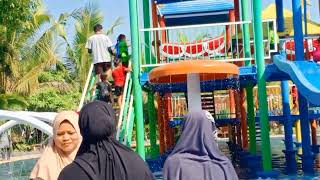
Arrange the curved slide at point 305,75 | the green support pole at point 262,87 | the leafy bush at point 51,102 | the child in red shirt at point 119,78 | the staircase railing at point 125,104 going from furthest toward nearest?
1. the leafy bush at point 51,102
2. the child in red shirt at point 119,78
3. the staircase railing at point 125,104
4. the green support pole at point 262,87
5. the curved slide at point 305,75

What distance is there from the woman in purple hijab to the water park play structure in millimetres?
6393

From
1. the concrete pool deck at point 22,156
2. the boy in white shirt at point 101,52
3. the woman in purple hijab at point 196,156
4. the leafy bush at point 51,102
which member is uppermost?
the boy in white shirt at point 101,52

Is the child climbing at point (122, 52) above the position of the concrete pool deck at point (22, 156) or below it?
above

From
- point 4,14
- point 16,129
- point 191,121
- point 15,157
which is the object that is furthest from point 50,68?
point 191,121

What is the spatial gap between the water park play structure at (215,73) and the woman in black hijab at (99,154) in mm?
7105

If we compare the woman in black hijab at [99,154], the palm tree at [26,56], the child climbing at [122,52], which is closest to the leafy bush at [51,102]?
the palm tree at [26,56]

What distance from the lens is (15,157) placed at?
2142cm

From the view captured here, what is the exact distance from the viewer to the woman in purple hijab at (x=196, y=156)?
135 inches

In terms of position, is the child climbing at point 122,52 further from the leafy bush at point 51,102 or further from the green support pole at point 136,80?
the leafy bush at point 51,102

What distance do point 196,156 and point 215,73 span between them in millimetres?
7658

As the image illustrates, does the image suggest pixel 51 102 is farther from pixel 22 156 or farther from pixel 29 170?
pixel 29 170

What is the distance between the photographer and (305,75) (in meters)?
11.1

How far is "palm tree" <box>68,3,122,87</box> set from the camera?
89.8 feet

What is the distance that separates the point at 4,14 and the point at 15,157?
929 cm
